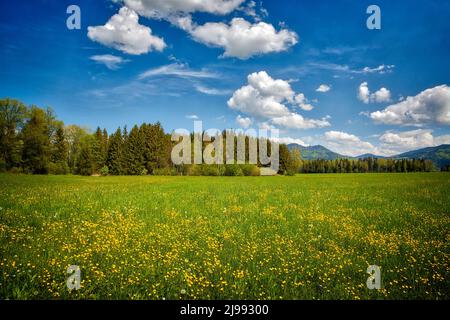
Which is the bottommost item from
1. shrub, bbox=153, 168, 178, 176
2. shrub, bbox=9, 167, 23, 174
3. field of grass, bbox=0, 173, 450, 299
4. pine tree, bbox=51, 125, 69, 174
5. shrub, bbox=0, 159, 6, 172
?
field of grass, bbox=0, 173, 450, 299

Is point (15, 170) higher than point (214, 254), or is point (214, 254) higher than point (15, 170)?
point (15, 170)

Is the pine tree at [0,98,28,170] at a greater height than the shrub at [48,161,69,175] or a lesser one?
greater

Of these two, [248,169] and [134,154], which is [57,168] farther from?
[248,169]

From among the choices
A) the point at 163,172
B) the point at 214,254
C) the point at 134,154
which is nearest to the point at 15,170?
the point at 134,154

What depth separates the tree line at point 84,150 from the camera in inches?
1943

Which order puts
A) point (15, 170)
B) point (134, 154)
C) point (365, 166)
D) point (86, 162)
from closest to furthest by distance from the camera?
1. point (15, 170)
2. point (86, 162)
3. point (134, 154)
4. point (365, 166)

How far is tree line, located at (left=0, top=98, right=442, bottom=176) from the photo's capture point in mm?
49344

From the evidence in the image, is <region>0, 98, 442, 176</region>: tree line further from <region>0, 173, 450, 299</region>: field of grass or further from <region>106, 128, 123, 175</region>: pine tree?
<region>0, 173, 450, 299</region>: field of grass

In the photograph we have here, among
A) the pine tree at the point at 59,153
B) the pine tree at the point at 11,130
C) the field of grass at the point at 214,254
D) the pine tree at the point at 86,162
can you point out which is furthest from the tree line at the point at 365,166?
the field of grass at the point at 214,254

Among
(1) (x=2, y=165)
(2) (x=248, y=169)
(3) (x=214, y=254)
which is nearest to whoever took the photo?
(3) (x=214, y=254)

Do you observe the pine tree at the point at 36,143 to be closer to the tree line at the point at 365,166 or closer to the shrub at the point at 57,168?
the shrub at the point at 57,168

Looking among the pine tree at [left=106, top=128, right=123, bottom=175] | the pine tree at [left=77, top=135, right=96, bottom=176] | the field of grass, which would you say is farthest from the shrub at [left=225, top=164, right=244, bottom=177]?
the field of grass

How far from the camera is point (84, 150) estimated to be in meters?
66.1
